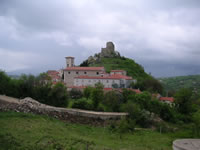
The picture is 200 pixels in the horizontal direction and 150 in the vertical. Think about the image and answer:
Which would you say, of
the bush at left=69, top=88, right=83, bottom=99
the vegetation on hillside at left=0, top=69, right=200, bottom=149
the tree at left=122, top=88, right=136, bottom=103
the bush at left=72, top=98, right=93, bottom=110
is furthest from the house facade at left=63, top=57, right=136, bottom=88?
the bush at left=72, top=98, right=93, bottom=110

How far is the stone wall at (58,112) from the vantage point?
1983cm

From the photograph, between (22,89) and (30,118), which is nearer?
(30,118)

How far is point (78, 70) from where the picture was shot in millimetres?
59188

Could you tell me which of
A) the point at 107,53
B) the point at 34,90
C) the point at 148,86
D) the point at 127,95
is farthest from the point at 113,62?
the point at 34,90

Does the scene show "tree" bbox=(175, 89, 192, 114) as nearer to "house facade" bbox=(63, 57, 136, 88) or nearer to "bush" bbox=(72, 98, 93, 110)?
"house facade" bbox=(63, 57, 136, 88)

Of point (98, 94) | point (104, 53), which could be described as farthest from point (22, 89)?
point (104, 53)

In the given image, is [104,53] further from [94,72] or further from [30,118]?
[30,118]

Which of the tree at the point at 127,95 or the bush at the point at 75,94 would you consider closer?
the tree at the point at 127,95

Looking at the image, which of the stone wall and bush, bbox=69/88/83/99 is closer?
the stone wall

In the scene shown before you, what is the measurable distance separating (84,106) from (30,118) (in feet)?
40.1

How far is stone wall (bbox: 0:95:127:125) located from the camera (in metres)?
19.8

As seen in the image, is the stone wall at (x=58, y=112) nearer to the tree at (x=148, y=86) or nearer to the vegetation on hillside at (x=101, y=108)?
the vegetation on hillside at (x=101, y=108)

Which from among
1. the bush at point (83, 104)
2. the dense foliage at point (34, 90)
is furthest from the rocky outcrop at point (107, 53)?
the bush at point (83, 104)

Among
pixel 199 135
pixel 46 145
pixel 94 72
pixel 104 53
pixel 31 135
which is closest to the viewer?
pixel 46 145
